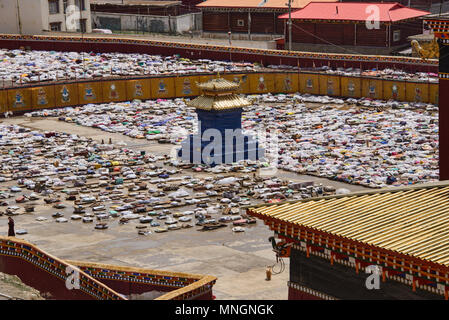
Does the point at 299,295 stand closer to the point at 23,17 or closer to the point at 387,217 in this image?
the point at 387,217

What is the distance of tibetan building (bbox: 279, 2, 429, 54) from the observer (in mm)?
61844

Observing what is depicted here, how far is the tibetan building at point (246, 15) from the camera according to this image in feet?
237

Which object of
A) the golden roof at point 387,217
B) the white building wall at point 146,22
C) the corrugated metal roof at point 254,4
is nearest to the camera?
the golden roof at point 387,217

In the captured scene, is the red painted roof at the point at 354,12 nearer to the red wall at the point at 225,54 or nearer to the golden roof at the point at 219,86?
the red wall at the point at 225,54

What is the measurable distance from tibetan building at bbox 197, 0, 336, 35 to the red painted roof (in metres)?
5.14

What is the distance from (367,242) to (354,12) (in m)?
50.5

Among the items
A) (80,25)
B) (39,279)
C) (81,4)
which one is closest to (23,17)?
(80,25)

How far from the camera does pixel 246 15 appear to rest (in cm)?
7338

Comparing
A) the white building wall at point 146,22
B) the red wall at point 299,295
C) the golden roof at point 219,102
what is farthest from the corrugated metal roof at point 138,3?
the red wall at point 299,295

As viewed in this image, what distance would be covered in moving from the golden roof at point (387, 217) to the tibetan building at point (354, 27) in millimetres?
46034

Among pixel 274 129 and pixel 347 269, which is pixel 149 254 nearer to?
pixel 347 269

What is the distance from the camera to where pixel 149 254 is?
2700 cm

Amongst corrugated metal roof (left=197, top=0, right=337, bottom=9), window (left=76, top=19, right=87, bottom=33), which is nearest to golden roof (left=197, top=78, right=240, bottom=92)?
corrugated metal roof (left=197, top=0, right=337, bottom=9)
